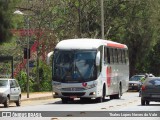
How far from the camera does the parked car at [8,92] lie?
31.6 metres

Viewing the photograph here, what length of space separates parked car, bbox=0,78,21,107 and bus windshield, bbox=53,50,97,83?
2294 millimetres

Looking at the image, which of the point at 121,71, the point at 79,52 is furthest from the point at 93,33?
the point at 79,52

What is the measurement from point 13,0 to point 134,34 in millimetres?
30873

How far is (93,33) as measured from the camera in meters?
62.7

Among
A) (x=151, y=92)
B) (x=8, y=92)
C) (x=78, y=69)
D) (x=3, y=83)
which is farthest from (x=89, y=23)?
(x=8, y=92)

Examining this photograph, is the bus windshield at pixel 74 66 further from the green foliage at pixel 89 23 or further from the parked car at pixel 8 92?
the green foliage at pixel 89 23

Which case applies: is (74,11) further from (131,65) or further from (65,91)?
(65,91)

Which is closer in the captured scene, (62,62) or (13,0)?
(62,62)

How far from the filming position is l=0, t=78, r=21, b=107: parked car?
31.6m

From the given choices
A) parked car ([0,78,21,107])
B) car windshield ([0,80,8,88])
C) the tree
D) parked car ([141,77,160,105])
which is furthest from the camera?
the tree

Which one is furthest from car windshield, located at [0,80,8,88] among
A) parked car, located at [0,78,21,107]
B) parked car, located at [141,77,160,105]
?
parked car, located at [141,77,160,105]

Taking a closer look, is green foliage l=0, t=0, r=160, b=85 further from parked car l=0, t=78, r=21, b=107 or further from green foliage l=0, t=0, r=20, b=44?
parked car l=0, t=78, r=21, b=107

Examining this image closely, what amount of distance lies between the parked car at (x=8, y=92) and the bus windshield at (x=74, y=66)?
2.29 metres

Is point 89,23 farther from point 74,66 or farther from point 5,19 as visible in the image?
point 74,66
